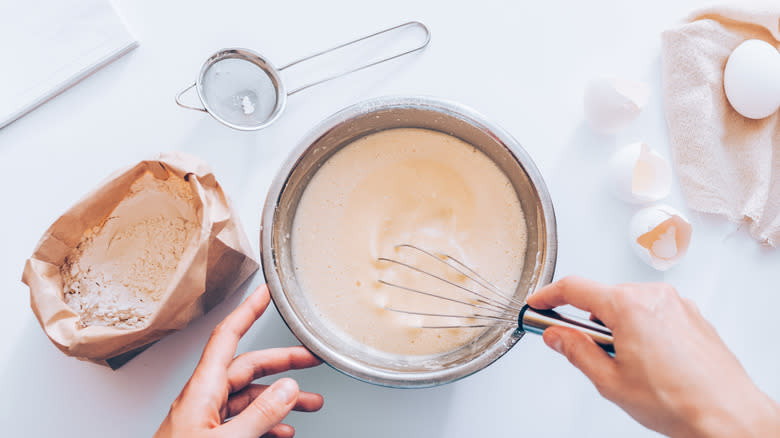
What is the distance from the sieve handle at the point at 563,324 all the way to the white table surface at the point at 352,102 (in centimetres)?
26

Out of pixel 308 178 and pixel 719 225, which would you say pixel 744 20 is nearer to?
pixel 719 225

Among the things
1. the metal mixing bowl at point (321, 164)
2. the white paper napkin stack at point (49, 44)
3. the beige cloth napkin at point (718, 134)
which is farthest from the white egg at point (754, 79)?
the white paper napkin stack at point (49, 44)

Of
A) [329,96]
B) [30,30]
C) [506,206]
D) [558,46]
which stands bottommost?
[506,206]

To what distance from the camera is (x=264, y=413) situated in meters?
0.65

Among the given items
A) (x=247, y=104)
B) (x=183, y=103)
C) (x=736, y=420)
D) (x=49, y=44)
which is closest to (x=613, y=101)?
(x=736, y=420)

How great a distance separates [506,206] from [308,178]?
12.0 inches

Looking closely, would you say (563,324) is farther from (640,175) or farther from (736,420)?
(640,175)

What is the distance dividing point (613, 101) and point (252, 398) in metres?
0.72

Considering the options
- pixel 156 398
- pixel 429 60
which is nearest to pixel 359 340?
pixel 156 398

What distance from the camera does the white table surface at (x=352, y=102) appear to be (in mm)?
831

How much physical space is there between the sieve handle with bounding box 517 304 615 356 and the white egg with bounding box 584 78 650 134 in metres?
0.36

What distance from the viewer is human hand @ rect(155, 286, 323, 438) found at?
65 centimetres

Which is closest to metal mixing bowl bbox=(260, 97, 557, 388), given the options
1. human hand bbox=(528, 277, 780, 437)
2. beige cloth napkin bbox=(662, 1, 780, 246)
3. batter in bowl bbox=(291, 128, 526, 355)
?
batter in bowl bbox=(291, 128, 526, 355)

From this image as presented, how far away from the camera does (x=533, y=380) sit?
0.84 metres
